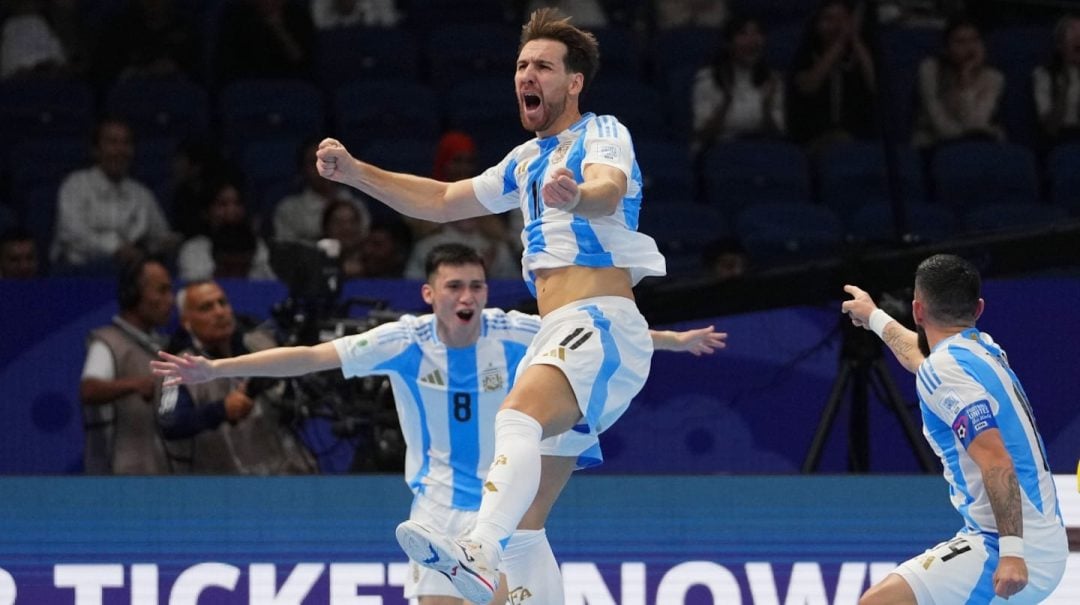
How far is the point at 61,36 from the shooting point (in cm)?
1304

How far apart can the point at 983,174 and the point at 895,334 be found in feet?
18.3

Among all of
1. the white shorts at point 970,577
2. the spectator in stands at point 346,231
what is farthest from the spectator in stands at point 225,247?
the white shorts at point 970,577

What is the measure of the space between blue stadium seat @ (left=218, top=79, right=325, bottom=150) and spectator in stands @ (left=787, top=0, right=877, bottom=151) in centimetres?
323

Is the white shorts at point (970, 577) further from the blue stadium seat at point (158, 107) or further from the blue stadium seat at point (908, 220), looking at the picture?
the blue stadium seat at point (158, 107)

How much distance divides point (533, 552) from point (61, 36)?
24.2 feet

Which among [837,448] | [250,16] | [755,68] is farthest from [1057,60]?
[250,16]

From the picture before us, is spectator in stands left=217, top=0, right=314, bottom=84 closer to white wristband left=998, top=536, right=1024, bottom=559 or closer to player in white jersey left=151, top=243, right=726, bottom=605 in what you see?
player in white jersey left=151, top=243, right=726, bottom=605

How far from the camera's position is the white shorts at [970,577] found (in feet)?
21.1

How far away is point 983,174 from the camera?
12398 mm

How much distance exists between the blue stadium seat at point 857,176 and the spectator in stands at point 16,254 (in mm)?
5025

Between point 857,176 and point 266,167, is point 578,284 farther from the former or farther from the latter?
point 857,176

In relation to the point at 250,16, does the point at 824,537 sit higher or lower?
lower

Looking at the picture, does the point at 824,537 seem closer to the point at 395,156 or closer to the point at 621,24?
the point at 395,156

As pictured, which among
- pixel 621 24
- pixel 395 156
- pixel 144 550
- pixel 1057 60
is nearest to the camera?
pixel 144 550
